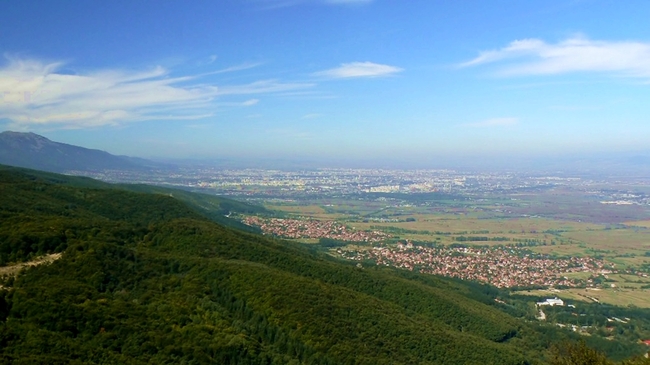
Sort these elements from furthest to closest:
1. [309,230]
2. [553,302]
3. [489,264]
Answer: [309,230]
[489,264]
[553,302]

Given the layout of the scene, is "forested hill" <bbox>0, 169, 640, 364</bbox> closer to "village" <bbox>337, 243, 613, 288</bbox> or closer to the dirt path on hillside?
the dirt path on hillside

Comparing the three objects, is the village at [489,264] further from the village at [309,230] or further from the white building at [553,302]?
the village at [309,230]

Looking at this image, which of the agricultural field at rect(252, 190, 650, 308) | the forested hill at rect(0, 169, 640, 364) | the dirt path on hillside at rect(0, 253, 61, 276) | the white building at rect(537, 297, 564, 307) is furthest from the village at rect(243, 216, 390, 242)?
the dirt path on hillside at rect(0, 253, 61, 276)

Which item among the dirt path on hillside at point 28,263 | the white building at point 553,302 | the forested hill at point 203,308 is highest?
the dirt path on hillside at point 28,263

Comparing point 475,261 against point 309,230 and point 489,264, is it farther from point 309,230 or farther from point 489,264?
point 309,230

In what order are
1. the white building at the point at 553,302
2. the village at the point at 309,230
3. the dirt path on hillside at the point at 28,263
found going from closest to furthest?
the dirt path on hillside at the point at 28,263
the white building at the point at 553,302
the village at the point at 309,230

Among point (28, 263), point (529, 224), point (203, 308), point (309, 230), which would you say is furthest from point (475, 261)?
point (28, 263)

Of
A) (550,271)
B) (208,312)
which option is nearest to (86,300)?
(208,312)

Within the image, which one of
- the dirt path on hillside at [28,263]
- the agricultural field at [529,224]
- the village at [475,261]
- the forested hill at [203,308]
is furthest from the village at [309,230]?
the dirt path on hillside at [28,263]
